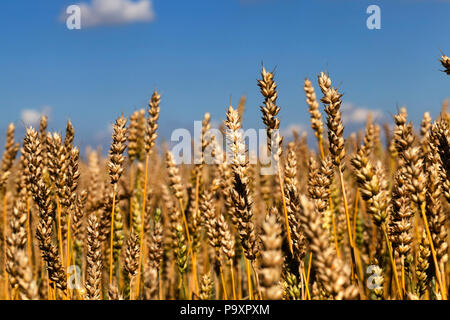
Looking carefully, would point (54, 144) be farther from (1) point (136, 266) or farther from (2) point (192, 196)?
(2) point (192, 196)

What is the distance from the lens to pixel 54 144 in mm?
2217

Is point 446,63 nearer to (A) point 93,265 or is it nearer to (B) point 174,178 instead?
(A) point 93,265

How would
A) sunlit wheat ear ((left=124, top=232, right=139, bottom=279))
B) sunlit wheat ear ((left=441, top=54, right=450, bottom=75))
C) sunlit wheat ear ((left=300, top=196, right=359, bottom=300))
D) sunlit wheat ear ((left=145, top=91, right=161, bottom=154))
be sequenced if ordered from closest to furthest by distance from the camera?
sunlit wheat ear ((left=300, top=196, right=359, bottom=300))
sunlit wheat ear ((left=441, top=54, right=450, bottom=75))
sunlit wheat ear ((left=124, top=232, right=139, bottom=279))
sunlit wheat ear ((left=145, top=91, right=161, bottom=154))

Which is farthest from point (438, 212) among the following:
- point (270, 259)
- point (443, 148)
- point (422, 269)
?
point (270, 259)

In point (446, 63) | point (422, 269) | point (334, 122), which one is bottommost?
point (422, 269)

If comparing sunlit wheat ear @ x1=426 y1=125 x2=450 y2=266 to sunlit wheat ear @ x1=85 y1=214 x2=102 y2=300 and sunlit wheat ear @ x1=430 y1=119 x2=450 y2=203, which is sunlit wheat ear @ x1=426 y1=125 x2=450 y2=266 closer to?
sunlit wheat ear @ x1=430 y1=119 x2=450 y2=203

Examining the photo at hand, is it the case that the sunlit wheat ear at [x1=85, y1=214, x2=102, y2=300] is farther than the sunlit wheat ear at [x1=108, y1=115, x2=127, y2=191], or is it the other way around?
the sunlit wheat ear at [x1=108, y1=115, x2=127, y2=191]

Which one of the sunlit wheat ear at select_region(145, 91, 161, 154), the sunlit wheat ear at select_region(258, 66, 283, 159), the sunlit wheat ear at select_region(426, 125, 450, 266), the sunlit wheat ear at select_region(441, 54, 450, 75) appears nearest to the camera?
the sunlit wheat ear at select_region(426, 125, 450, 266)

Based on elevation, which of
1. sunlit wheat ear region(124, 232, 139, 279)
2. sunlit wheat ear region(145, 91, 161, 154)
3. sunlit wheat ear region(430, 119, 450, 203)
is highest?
sunlit wheat ear region(145, 91, 161, 154)

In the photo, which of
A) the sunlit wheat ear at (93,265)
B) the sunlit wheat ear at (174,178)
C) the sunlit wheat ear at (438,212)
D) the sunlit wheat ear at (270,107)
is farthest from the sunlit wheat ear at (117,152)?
the sunlit wheat ear at (438,212)

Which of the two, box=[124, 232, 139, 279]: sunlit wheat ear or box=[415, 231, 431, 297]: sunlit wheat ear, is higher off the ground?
box=[124, 232, 139, 279]: sunlit wheat ear

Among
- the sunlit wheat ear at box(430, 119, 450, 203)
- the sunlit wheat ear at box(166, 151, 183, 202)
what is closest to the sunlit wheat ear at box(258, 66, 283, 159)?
the sunlit wheat ear at box(430, 119, 450, 203)

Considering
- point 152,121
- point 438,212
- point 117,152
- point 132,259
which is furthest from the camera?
point 152,121
